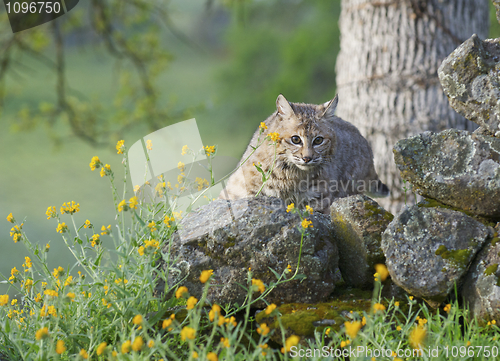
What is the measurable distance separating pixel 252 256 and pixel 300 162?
111cm

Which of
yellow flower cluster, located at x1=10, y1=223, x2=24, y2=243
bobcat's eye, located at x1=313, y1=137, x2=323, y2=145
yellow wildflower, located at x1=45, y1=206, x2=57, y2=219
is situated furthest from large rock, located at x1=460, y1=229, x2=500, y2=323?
yellow flower cluster, located at x1=10, y1=223, x2=24, y2=243

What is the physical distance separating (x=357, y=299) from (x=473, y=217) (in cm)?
99

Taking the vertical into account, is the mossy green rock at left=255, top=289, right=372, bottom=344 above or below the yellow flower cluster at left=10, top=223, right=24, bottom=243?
below

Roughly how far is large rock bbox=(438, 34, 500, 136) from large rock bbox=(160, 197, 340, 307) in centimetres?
137

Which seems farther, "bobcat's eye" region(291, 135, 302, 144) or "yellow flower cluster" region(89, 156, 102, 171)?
"bobcat's eye" region(291, 135, 302, 144)

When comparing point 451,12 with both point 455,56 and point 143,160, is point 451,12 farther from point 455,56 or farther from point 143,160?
point 143,160

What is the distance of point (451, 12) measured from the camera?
497 cm

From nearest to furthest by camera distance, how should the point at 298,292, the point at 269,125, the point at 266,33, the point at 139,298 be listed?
the point at 139,298 < the point at 298,292 < the point at 269,125 < the point at 266,33

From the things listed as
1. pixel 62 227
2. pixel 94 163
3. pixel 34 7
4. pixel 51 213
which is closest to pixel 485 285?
pixel 94 163

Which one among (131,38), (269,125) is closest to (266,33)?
(131,38)

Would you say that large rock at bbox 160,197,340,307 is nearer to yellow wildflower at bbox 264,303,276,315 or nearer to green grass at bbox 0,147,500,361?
green grass at bbox 0,147,500,361

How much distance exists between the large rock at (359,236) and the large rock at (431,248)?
0.71 ft

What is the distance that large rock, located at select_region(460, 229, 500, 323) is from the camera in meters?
2.41

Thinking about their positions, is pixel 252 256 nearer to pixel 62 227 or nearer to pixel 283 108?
pixel 62 227
